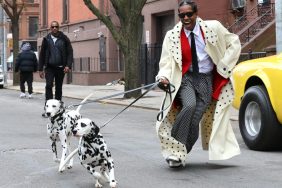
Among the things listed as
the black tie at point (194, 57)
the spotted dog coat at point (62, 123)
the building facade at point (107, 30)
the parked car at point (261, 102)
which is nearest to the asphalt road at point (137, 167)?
the parked car at point (261, 102)

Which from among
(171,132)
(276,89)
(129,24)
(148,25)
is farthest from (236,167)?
(148,25)

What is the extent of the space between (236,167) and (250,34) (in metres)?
17.0

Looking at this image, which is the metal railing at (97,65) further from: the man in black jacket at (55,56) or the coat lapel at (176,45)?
the coat lapel at (176,45)

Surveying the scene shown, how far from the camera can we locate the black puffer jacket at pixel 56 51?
39.9ft

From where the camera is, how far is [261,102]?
8.56 metres

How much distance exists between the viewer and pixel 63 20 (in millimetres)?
40531

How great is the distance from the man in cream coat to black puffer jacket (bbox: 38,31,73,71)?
17.5 ft

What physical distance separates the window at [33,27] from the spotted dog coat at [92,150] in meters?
65.2

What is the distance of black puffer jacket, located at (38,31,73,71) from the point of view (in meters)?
12.2

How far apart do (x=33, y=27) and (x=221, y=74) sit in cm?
6538

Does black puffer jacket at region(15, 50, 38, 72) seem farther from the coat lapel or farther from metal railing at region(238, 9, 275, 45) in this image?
the coat lapel

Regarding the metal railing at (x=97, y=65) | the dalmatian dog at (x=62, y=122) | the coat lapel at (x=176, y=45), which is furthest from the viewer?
the metal railing at (x=97, y=65)

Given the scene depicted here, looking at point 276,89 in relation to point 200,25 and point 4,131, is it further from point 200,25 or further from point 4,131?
point 4,131

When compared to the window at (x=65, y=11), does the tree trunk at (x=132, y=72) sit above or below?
below
